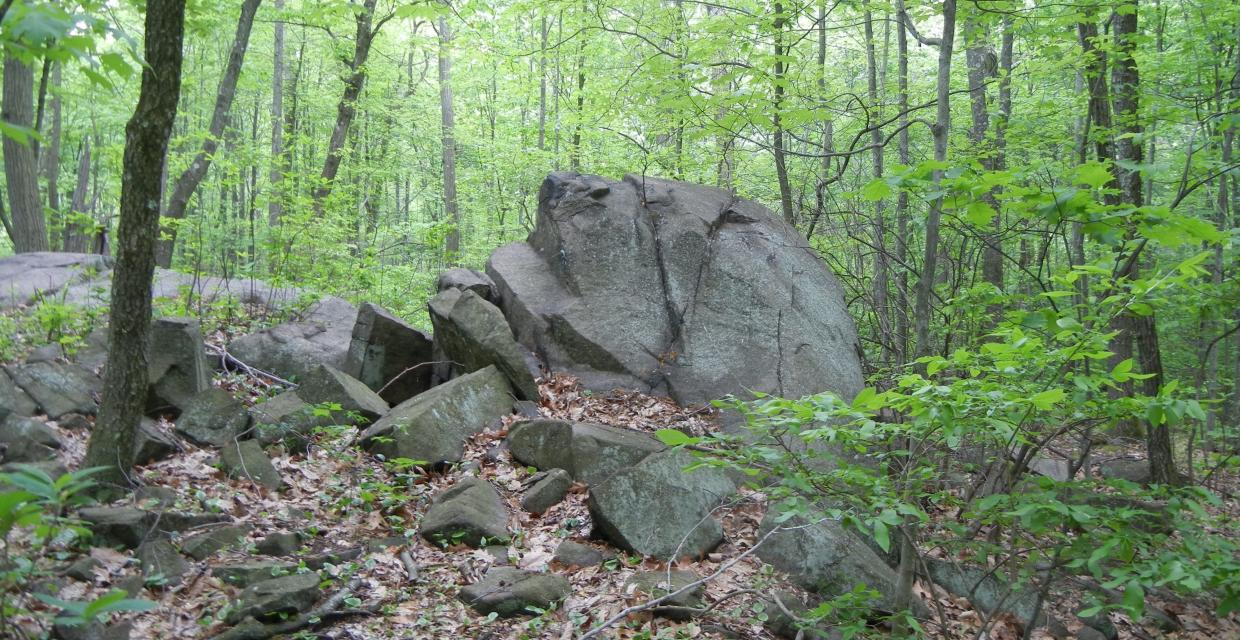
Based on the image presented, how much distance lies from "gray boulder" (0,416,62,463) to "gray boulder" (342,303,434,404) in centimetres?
317

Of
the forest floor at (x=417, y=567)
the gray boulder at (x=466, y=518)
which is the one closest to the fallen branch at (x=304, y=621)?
the forest floor at (x=417, y=567)

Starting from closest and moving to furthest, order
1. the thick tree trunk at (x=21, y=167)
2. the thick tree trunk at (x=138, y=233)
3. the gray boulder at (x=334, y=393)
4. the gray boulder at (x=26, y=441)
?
the thick tree trunk at (x=138, y=233)
the gray boulder at (x=26, y=441)
the gray boulder at (x=334, y=393)
the thick tree trunk at (x=21, y=167)

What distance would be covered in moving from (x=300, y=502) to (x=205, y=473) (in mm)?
785

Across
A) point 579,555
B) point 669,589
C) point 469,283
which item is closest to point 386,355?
point 469,283

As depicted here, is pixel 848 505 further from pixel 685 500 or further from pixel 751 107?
pixel 751 107

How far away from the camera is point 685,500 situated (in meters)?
5.99

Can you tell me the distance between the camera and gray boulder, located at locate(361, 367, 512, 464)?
22.5ft

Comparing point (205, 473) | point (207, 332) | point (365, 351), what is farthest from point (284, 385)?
point (205, 473)

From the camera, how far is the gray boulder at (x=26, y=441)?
536cm

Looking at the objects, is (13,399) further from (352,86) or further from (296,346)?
(352,86)

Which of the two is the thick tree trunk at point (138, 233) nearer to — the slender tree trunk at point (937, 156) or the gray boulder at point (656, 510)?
the gray boulder at point (656, 510)

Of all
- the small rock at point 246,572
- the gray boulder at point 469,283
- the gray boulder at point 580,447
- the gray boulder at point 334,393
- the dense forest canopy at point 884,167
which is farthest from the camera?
the gray boulder at point 469,283

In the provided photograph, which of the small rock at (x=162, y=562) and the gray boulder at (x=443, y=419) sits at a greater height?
the gray boulder at (x=443, y=419)

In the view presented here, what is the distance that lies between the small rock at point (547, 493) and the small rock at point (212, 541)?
2.21 metres
